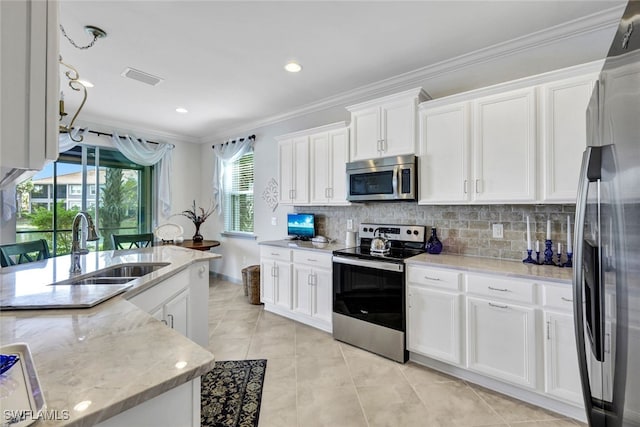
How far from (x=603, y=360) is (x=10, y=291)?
95.8 inches

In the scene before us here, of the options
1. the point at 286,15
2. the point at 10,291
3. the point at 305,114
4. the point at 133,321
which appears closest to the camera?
the point at 133,321

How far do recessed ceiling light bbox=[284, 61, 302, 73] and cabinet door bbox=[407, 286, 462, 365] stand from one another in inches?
90.9

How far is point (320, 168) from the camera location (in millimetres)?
3432

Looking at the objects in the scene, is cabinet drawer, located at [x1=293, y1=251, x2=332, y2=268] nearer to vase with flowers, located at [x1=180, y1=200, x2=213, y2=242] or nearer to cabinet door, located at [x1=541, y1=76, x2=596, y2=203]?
cabinet door, located at [x1=541, y1=76, x2=596, y2=203]

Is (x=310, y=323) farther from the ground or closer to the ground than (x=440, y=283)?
closer to the ground

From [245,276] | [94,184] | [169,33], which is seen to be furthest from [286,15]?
[94,184]

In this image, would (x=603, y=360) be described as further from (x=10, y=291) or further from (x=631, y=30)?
(x=10, y=291)

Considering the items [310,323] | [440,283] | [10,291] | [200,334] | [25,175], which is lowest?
[310,323]

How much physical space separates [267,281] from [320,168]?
5.10ft

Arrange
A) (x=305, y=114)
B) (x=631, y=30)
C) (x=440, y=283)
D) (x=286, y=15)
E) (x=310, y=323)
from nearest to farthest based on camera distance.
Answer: (x=631, y=30), (x=286, y=15), (x=440, y=283), (x=310, y=323), (x=305, y=114)

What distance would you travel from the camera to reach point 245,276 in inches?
162

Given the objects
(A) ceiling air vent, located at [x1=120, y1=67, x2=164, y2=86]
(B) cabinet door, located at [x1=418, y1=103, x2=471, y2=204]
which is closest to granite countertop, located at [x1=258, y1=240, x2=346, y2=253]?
(B) cabinet door, located at [x1=418, y1=103, x2=471, y2=204]

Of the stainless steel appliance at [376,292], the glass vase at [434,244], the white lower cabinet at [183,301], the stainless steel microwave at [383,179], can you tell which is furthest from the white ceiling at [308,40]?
the white lower cabinet at [183,301]

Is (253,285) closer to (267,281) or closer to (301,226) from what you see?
(267,281)
